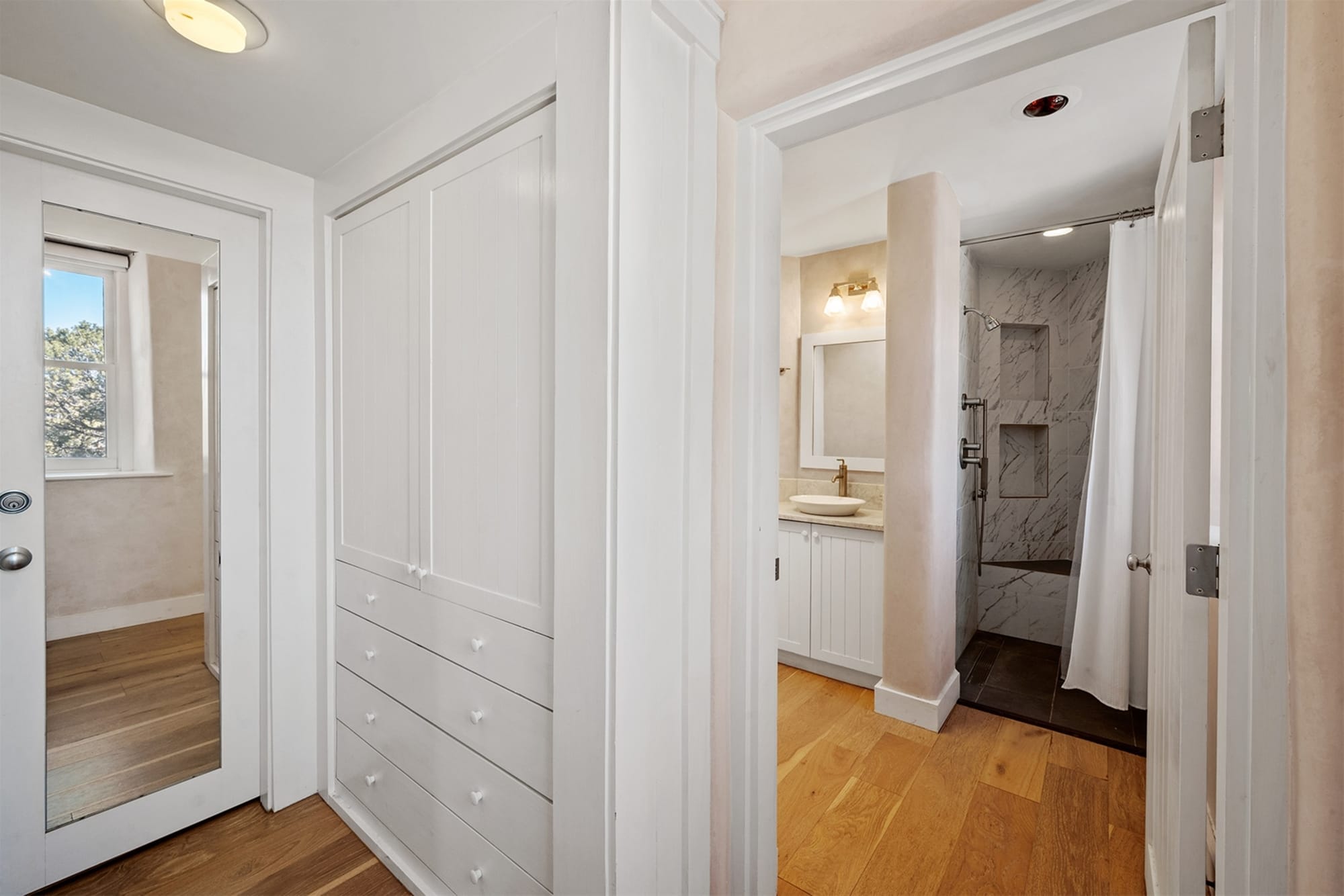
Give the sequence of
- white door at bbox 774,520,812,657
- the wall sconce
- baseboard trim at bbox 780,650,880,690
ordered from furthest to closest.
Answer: the wall sconce
white door at bbox 774,520,812,657
baseboard trim at bbox 780,650,880,690

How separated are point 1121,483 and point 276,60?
3420 mm

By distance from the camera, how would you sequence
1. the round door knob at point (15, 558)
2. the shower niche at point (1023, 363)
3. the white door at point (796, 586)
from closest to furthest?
the round door knob at point (15, 558)
the white door at point (796, 586)
the shower niche at point (1023, 363)

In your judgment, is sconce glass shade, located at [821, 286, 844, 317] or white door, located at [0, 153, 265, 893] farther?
sconce glass shade, located at [821, 286, 844, 317]

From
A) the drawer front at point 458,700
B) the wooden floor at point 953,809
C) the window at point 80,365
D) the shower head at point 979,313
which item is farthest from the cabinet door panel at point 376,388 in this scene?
the shower head at point 979,313

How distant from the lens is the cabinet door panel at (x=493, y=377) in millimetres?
1235

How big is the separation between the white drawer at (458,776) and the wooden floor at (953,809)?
828mm

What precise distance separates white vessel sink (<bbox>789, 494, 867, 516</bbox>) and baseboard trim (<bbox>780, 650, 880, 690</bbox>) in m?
0.79

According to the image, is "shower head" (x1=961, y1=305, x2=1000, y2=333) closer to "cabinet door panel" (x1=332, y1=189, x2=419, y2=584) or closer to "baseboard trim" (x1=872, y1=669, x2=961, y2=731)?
"baseboard trim" (x1=872, y1=669, x2=961, y2=731)

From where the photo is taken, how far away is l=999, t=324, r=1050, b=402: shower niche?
390cm

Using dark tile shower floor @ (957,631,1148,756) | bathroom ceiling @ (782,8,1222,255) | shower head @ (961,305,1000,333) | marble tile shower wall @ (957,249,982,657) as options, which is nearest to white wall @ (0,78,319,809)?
bathroom ceiling @ (782,8,1222,255)

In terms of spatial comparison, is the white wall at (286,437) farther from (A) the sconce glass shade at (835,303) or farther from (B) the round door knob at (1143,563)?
(A) the sconce glass shade at (835,303)

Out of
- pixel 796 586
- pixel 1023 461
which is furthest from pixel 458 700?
pixel 1023 461

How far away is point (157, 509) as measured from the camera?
177 cm

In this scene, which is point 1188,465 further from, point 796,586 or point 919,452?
point 796,586
